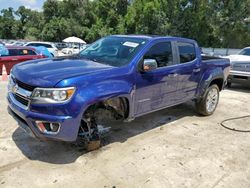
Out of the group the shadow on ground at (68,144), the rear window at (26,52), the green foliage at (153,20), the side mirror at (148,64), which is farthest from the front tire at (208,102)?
the green foliage at (153,20)

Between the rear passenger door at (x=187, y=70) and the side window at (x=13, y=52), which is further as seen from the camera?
the side window at (x=13, y=52)

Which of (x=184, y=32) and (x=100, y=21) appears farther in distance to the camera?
(x=100, y=21)

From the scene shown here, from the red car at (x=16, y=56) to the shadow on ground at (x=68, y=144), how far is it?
8001 mm

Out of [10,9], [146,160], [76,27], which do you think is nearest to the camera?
[146,160]

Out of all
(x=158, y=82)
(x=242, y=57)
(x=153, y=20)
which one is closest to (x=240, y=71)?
(x=242, y=57)

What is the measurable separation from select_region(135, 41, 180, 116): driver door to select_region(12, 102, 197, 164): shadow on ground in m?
0.70

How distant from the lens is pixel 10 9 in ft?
296

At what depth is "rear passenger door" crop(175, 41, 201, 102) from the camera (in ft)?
18.3

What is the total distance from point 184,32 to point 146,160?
1455 inches

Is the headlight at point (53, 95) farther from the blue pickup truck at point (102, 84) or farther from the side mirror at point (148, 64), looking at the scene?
the side mirror at point (148, 64)

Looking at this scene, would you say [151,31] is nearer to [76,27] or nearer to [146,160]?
[76,27]

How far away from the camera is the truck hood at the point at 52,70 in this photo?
374cm

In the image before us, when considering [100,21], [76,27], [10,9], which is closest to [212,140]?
[100,21]

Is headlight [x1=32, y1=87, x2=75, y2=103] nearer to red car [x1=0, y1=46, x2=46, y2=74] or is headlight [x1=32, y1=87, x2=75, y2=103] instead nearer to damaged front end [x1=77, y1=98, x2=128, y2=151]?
damaged front end [x1=77, y1=98, x2=128, y2=151]
